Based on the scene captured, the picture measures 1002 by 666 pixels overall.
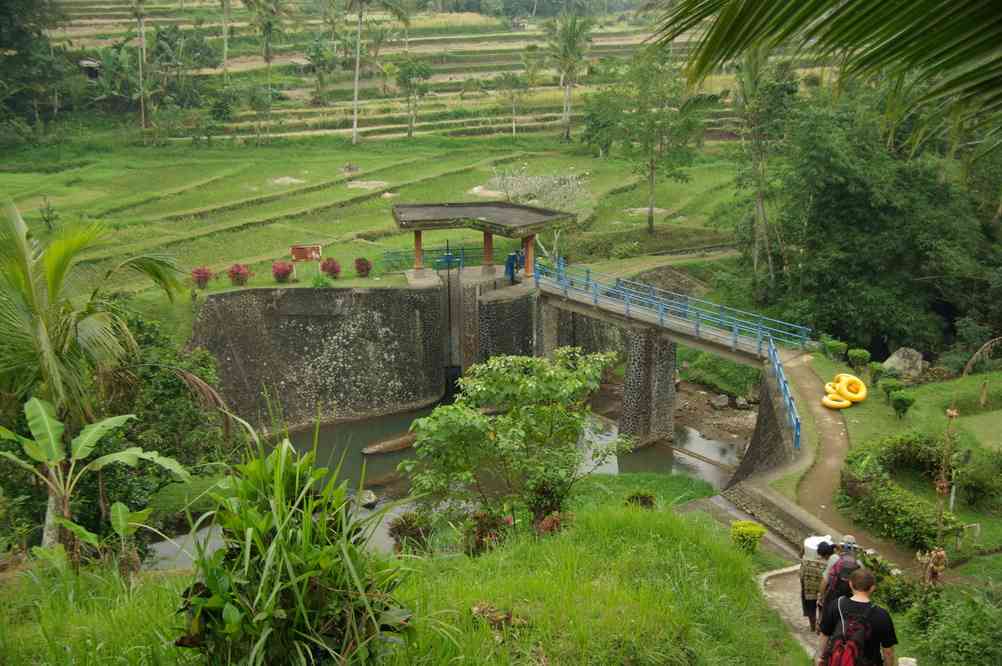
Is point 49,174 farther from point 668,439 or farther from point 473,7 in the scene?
point 473,7

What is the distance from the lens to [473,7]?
71.9 meters

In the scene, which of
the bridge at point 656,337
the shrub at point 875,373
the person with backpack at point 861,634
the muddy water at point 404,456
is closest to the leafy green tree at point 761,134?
the bridge at point 656,337

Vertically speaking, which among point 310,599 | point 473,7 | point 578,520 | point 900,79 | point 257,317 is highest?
point 473,7

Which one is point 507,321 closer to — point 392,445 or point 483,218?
point 483,218

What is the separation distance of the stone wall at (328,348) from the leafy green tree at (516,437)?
1143cm

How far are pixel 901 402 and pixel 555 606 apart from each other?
1204 centimetres

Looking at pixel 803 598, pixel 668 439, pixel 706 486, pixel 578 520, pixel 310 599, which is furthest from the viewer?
pixel 668 439

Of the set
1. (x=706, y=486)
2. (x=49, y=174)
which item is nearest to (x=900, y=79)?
(x=706, y=486)

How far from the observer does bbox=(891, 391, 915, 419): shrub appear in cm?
1568

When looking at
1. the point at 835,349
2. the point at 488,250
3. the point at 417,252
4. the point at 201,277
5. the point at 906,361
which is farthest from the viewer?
the point at 417,252

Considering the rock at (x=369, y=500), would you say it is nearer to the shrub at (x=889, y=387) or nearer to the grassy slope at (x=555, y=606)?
the shrub at (x=889, y=387)

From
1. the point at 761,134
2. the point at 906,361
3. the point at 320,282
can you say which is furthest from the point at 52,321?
the point at 761,134

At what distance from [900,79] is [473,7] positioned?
240ft

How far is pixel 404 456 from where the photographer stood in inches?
836
